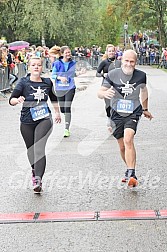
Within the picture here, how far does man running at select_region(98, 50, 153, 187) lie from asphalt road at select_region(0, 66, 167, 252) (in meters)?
0.45

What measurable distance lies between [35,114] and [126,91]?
116 cm

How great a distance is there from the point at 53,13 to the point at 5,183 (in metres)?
32.6

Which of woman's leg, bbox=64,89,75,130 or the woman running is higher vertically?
the woman running

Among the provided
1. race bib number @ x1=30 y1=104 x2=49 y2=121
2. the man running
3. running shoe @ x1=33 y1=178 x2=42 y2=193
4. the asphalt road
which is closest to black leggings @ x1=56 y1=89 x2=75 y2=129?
the asphalt road

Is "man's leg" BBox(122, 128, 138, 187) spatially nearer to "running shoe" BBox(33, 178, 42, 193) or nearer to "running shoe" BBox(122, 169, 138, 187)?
"running shoe" BBox(122, 169, 138, 187)

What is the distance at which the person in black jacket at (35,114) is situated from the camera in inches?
258

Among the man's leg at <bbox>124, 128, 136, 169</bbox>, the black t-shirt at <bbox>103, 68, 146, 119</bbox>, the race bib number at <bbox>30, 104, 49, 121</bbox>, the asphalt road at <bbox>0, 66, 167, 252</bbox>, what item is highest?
the black t-shirt at <bbox>103, 68, 146, 119</bbox>

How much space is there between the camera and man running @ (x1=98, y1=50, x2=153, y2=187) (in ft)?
21.4

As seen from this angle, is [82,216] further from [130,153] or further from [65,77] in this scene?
[65,77]

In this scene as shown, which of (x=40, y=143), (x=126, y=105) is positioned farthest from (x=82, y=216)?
(x=126, y=105)

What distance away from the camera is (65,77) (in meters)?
10.2

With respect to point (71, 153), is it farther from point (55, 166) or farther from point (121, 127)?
point (121, 127)

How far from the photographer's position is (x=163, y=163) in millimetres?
7980

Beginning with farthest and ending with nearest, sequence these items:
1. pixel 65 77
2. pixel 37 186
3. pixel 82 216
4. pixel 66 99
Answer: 1. pixel 66 99
2. pixel 65 77
3. pixel 37 186
4. pixel 82 216
